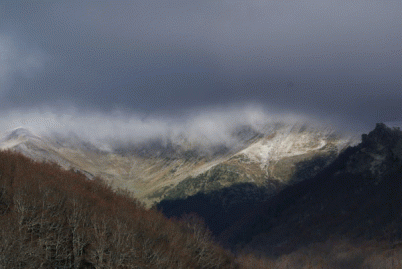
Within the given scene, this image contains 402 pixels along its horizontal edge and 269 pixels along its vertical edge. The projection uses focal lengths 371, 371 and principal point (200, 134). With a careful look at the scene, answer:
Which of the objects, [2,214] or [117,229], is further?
[117,229]

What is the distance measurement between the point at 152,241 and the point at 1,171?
42564 mm

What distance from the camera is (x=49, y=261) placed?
196 ft

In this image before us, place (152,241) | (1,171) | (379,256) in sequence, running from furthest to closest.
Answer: (379,256), (1,171), (152,241)

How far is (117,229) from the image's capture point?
72062 mm

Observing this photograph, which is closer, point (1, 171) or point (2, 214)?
point (2, 214)

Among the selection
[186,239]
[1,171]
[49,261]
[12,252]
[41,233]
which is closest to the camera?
[12,252]

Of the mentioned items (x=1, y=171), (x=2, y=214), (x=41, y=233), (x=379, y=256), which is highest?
(x=1, y=171)

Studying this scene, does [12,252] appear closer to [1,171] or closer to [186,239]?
[1,171]

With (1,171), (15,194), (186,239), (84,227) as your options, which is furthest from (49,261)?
(186,239)

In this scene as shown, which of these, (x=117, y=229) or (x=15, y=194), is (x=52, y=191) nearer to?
(x=15, y=194)

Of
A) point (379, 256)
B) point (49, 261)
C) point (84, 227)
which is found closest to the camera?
point (49, 261)

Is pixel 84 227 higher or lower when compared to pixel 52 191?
lower

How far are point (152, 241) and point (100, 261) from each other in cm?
2013

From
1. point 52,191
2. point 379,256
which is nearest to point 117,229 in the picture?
point 52,191
